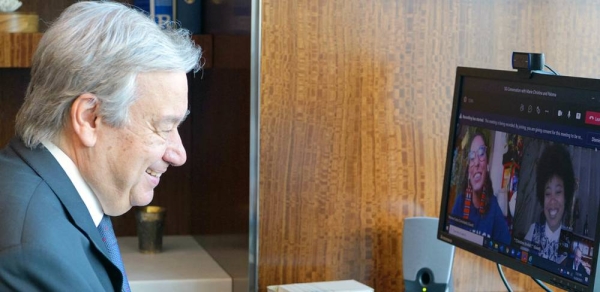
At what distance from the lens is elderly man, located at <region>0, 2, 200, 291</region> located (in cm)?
144

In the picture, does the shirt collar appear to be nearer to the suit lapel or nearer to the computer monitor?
the suit lapel

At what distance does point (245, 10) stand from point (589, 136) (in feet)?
2.91

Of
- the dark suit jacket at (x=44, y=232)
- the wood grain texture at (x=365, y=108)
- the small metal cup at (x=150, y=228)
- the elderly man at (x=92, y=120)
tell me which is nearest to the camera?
the dark suit jacket at (x=44, y=232)

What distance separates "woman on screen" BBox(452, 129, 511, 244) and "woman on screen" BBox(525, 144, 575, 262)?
4.4 inches

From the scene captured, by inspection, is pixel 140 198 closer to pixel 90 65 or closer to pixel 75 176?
pixel 75 176

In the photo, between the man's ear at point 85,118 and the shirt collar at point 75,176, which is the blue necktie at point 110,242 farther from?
the man's ear at point 85,118

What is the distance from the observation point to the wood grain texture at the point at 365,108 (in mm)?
2291

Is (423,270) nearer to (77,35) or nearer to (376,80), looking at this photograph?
(376,80)

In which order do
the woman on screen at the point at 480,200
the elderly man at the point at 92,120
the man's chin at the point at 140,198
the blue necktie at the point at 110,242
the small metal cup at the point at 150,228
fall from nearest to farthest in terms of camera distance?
the elderly man at the point at 92,120 < the man's chin at the point at 140,198 < the blue necktie at the point at 110,242 < the woman on screen at the point at 480,200 < the small metal cup at the point at 150,228

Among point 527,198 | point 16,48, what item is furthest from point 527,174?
point 16,48

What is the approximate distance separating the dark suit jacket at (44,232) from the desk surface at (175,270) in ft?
2.92

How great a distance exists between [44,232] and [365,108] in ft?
3.76

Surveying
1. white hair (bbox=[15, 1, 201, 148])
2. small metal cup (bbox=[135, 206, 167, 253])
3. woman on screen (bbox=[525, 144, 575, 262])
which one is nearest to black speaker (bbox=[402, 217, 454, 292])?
woman on screen (bbox=[525, 144, 575, 262])

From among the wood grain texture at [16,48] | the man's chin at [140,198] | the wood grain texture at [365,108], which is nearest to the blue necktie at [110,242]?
the man's chin at [140,198]
